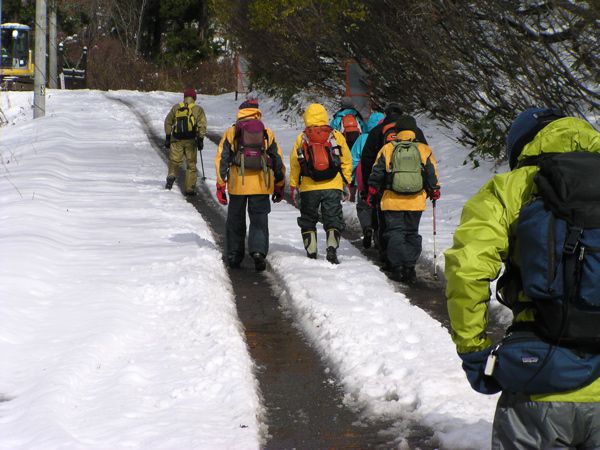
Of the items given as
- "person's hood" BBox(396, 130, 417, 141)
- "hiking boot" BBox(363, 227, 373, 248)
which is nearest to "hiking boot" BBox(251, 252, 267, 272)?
"hiking boot" BBox(363, 227, 373, 248)

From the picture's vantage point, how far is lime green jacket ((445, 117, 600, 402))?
3387mm

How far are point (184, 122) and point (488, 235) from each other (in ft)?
41.9

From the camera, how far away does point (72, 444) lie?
5.08m

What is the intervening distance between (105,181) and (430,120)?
800 cm

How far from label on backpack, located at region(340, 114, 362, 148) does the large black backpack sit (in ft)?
32.8

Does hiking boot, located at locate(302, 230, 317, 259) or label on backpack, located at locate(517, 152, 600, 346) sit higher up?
label on backpack, located at locate(517, 152, 600, 346)

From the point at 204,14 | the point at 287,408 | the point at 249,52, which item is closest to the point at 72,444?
the point at 287,408

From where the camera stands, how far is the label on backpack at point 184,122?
15711 mm

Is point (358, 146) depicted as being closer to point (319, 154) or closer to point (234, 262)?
point (319, 154)

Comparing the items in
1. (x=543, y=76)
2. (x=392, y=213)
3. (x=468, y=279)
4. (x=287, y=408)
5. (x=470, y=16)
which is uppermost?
(x=470, y=16)

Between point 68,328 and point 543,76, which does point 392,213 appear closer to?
point 68,328

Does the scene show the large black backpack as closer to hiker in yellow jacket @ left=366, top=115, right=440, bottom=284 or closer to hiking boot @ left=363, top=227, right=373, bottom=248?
hiker in yellow jacket @ left=366, top=115, right=440, bottom=284

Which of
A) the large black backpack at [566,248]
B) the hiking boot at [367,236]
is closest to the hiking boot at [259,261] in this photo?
the hiking boot at [367,236]

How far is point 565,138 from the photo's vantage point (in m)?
3.41
